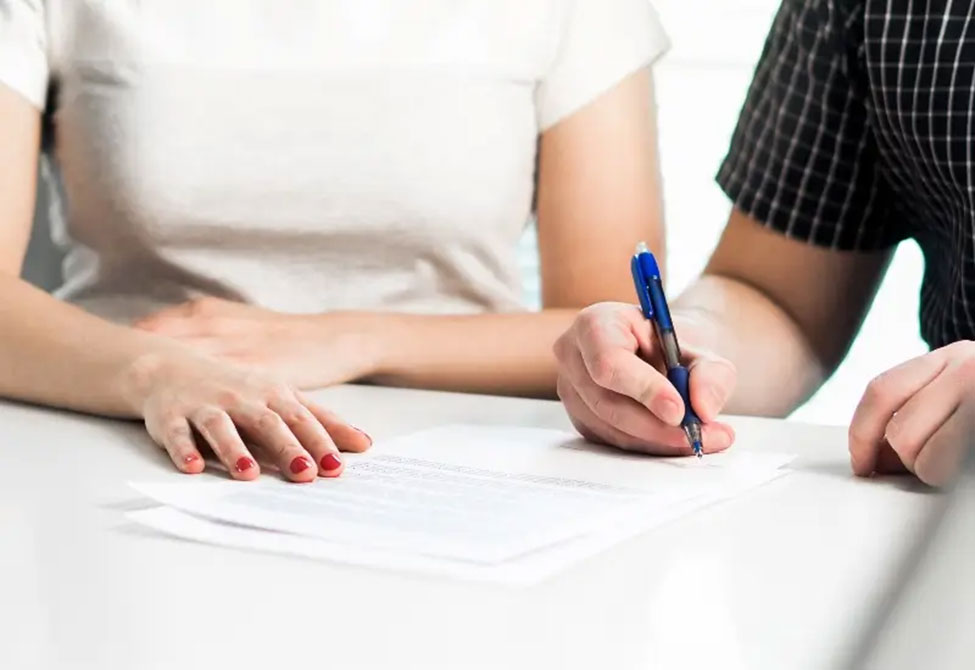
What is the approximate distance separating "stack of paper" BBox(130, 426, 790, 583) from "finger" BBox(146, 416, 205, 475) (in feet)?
0.16

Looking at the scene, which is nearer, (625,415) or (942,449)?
(942,449)

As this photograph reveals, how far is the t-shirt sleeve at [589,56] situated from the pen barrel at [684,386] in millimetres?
579

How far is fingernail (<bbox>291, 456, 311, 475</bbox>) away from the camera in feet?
2.30

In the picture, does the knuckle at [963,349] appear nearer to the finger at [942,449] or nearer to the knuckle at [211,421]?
the finger at [942,449]

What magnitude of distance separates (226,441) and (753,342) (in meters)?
0.50

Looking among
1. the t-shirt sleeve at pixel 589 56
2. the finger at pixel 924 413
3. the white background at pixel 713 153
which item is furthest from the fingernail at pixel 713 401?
the white background at pixel 713 153

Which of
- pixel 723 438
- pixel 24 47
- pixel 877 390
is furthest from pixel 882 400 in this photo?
pixel 24 47

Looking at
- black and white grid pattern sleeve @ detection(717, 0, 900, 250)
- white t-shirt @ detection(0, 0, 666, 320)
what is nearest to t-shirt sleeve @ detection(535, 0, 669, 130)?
white t-shirt @ detection(0, 0, 666, 320)

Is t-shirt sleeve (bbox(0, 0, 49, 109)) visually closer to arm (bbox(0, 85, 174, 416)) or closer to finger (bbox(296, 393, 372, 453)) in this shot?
arm (bbox(0, 85, 174, 416))

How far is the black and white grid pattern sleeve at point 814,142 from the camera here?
108 centimetres

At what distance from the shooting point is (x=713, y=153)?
2234 mm

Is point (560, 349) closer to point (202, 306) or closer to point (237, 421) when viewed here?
point (237, 421)

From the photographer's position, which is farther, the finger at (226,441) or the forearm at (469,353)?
the forearm at (469,353)

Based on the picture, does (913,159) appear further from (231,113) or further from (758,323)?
(231,113)
